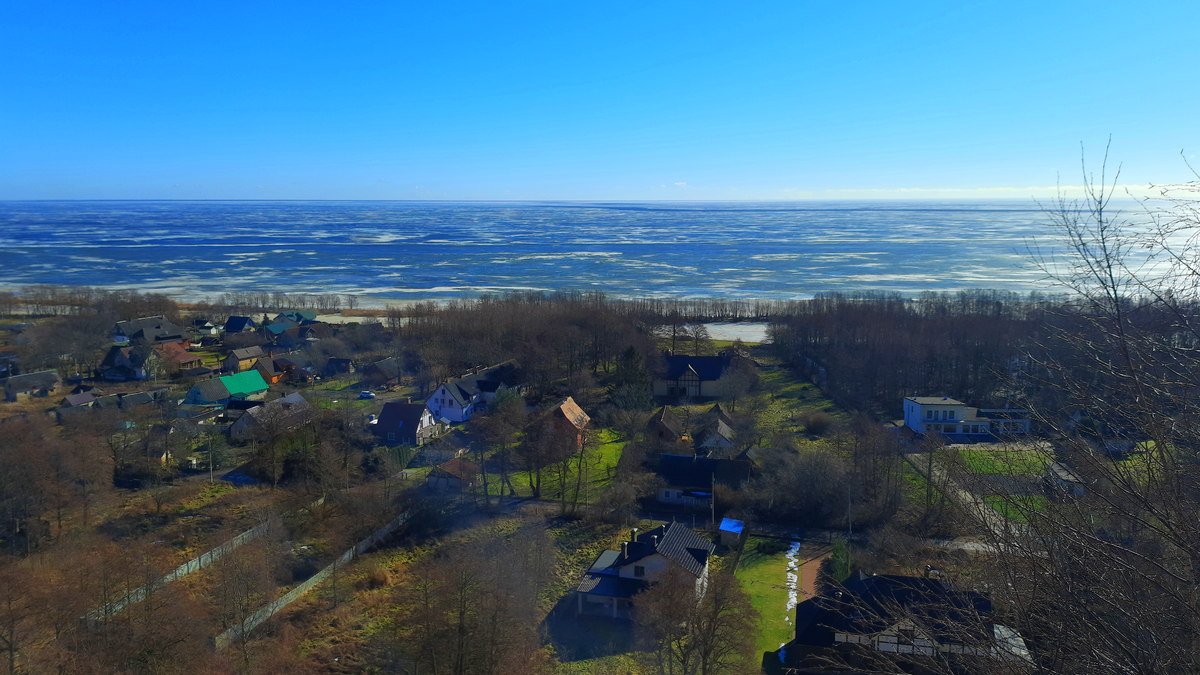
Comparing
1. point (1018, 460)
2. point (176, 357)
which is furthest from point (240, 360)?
point (1018, 460)

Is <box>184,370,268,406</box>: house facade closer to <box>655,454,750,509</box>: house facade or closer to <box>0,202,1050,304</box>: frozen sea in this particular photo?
<box>655,454,750,509</box>: house facade

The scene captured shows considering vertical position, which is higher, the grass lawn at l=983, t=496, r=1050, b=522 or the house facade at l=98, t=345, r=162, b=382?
the grass lawn at l=983, t=496, r=1050, b=522

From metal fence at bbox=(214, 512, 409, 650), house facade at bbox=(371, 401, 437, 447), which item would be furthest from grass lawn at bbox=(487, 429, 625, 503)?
house facade at bbox=(371, 401, 437, 447)

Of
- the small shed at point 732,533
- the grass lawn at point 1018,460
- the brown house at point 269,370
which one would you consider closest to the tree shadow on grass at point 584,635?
the small shed at point 732,533

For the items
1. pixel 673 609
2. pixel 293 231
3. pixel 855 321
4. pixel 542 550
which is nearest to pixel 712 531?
pixel 542 550

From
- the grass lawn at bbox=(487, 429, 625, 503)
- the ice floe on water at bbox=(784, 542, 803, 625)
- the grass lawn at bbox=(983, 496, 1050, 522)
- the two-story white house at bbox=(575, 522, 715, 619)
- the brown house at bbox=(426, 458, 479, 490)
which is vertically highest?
the grass lawn at bbox=(983, 496, 1050, 522)

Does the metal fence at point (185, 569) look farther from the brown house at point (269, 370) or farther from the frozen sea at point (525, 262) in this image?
the frozen sea at point (525, 262)

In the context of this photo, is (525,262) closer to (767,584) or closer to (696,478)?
(696,478)
